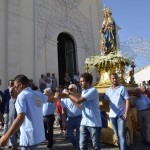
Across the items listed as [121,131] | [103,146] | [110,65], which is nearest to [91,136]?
[121,131]

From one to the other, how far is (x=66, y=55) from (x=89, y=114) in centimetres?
1361

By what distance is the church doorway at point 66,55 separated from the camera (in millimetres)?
17125

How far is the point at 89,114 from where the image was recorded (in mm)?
4258

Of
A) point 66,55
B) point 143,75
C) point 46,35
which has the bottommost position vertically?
point 66,55

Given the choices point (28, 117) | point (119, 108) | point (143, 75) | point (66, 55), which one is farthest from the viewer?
point (143, 75)

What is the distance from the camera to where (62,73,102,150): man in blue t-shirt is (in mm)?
4160

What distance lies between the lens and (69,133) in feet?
18.6

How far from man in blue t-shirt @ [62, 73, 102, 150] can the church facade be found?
8.86 m

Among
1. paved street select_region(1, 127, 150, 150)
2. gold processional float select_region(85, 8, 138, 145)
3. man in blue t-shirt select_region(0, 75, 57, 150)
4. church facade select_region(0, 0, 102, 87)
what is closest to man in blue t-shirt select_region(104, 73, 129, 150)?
paved street select_region(1, 127, 150, 150)

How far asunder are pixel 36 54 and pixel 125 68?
273 inches

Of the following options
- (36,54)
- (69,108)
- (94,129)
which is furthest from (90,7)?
(94,129)

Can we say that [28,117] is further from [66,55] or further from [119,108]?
[66,55]

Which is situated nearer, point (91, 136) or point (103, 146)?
point (91, 136)

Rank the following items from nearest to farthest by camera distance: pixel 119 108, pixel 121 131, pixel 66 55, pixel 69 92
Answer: pixel 69 92 → pixel 121 131 → pixel 119 108 → pixel 66 55
